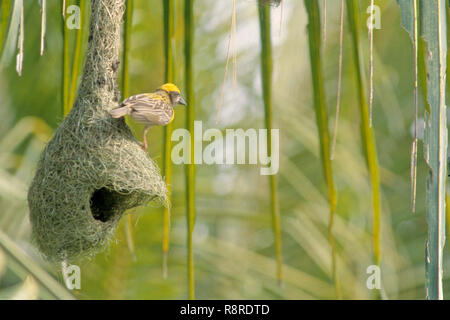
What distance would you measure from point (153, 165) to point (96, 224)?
279mm

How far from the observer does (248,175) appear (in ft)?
15.6

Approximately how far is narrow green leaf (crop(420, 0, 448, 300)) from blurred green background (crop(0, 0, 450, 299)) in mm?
2014

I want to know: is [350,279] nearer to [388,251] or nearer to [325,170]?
[388,251]

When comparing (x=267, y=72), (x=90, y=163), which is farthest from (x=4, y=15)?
(x=267, y=72)

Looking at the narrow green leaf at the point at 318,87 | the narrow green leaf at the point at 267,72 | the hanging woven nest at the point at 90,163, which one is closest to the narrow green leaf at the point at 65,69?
the hanging woven nest at the point at 90,163

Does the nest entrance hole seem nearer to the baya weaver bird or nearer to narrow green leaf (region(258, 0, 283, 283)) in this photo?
the baya weaver bird

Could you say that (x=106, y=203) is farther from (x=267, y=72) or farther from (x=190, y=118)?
(x=267, y=72)

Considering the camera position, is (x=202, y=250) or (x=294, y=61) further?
(x=294, y=61)

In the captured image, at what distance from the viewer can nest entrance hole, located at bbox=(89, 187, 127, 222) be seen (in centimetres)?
207

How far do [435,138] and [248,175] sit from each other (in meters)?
3.61

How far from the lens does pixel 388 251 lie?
450 cm

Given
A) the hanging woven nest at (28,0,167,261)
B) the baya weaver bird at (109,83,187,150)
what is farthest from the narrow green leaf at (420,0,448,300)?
the hanging woven nest at (28,0,167,261)

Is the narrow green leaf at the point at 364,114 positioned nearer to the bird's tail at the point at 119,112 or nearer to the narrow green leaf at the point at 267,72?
the narrow green leaf at the point at 267,72
